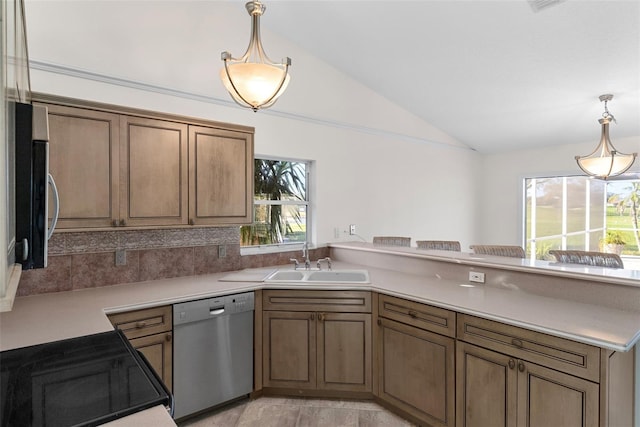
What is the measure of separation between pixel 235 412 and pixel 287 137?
8.21 ft

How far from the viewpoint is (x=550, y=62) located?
3.26m

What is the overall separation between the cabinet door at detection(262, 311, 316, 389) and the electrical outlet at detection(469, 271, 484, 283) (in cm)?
122

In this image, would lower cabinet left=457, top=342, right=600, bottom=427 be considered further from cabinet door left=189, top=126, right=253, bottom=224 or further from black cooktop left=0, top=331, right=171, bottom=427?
cabinet door left=189, top=126, right=253, bottom=224

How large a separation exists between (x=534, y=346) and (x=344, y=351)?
132 cm

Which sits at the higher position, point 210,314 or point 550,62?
point 550,62

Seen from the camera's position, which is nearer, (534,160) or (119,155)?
(119,155)

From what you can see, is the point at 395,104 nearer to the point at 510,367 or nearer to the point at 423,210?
the point at 423,210

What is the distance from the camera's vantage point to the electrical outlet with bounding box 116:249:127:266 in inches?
105

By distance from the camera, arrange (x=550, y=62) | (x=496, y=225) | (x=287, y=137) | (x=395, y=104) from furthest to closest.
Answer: (x=496, y=225) < (x=395, y=104) < (x=287, y=137) < (x=550, y=62)

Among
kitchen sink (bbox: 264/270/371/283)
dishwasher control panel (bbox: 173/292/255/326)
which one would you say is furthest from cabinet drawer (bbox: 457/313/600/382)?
dishwasher control panel (bbox: 173/292/255/326)

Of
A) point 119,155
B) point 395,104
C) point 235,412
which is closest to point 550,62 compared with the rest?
point 395,104

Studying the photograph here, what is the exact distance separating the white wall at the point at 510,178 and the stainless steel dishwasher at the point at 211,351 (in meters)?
4.72

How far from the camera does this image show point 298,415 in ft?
8.34

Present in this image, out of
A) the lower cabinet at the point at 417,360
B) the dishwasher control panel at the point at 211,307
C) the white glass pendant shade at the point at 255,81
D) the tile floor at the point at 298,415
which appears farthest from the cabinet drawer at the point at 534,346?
the white glass pendant shade at the point at 255,81
